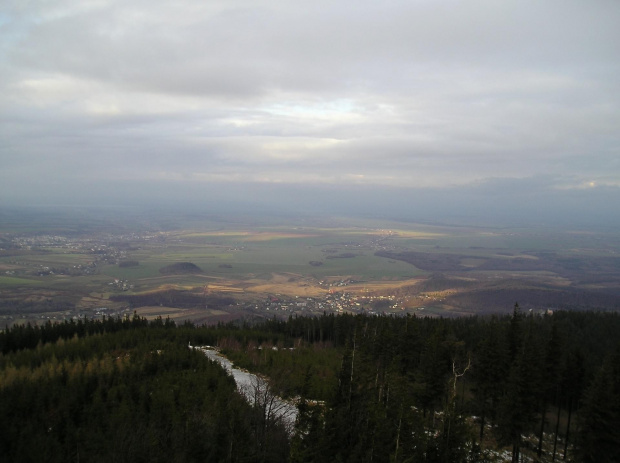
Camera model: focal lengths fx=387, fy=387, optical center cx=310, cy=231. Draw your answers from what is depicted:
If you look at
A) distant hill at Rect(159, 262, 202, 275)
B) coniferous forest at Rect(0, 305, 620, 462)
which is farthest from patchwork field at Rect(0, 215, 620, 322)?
coniferous forest at Rect(0, 305, 620, 462)

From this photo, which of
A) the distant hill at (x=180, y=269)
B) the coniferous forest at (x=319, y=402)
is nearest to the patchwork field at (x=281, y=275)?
the distant hill at (x=180, y=269)

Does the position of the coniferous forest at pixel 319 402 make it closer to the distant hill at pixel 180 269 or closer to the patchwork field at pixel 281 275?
the patchwork field at pixel 281 275

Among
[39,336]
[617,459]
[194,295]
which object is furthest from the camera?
[194,295]

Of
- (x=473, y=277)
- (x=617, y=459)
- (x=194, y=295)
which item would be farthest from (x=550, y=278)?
(x=617, y=459)

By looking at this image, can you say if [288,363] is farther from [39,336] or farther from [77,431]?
[39,336]

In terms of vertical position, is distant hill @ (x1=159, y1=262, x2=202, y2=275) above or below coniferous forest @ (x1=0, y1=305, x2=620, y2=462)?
below

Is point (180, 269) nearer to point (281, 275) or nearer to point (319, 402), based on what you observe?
point (281, 275)

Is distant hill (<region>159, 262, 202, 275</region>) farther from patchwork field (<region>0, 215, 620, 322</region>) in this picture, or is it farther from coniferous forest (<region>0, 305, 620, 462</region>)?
coniferous forest (<region>0, 305, 620, 462</region>)
